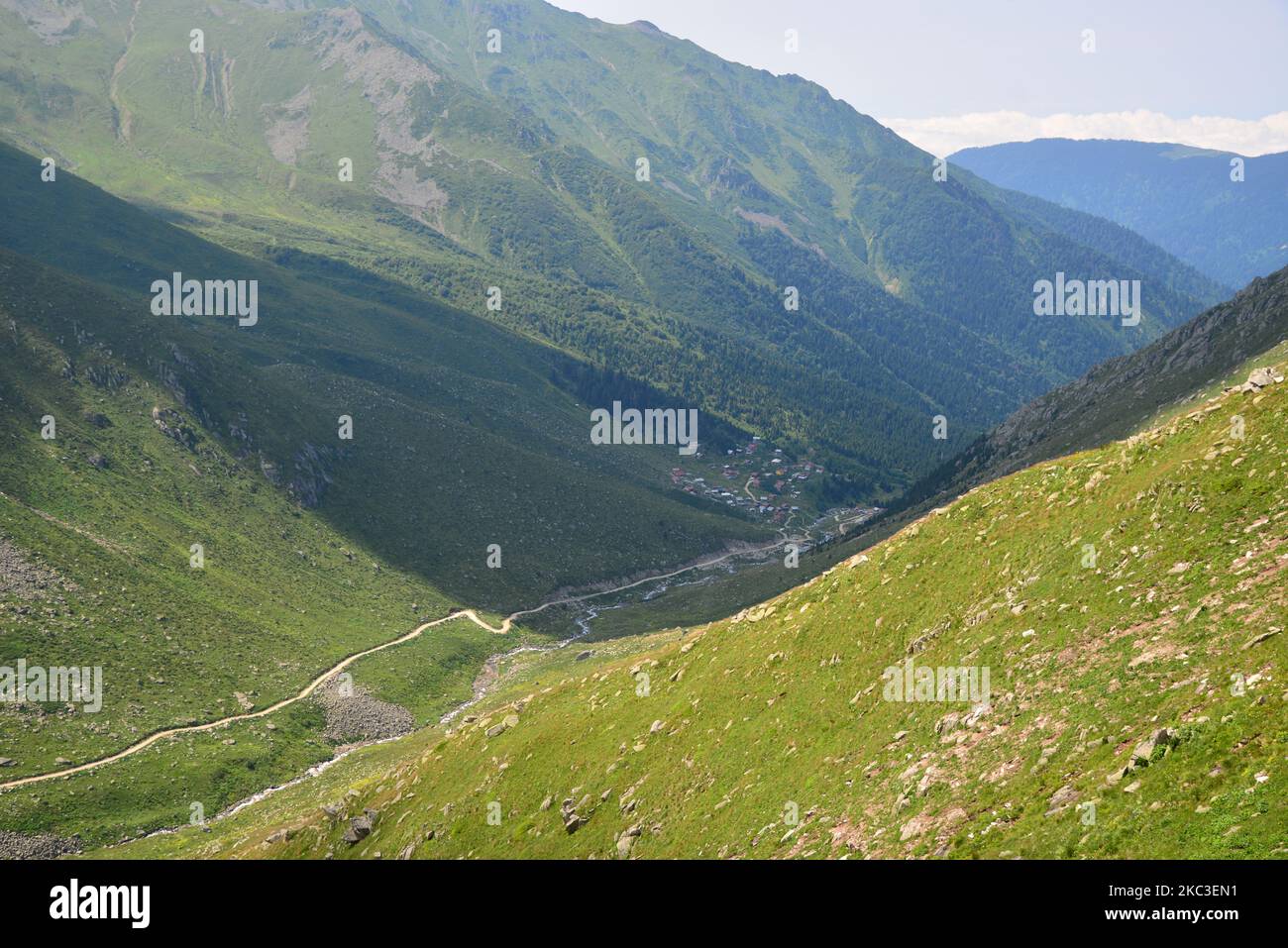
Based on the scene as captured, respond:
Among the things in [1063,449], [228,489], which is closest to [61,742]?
[228,489]

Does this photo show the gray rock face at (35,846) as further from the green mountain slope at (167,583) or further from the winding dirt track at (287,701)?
the winding dirt track at (287,701)

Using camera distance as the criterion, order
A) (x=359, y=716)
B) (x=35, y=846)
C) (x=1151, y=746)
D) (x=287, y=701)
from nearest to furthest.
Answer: (x=1151, y=746), (x=35, y=846), (x=287, y=701), (x=359, y=716)

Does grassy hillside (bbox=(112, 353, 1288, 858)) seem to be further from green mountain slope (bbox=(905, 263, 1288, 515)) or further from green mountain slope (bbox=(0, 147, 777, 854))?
green mountain slope (bbox=(905, 263, 1288, 515))

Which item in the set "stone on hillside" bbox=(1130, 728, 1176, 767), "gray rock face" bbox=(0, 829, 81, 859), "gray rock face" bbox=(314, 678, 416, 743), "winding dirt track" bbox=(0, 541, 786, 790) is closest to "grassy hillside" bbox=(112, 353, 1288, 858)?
"stone on hillside" bbox=(1130, 728, 1176, 767)

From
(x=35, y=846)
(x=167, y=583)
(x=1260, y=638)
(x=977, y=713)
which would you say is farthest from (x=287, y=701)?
(x=1260, y=638)

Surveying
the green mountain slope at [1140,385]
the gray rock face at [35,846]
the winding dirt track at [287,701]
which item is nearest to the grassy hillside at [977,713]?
the gray rock face at [35,846]

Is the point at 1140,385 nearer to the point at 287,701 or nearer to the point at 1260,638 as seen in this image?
the point at 1260,638
